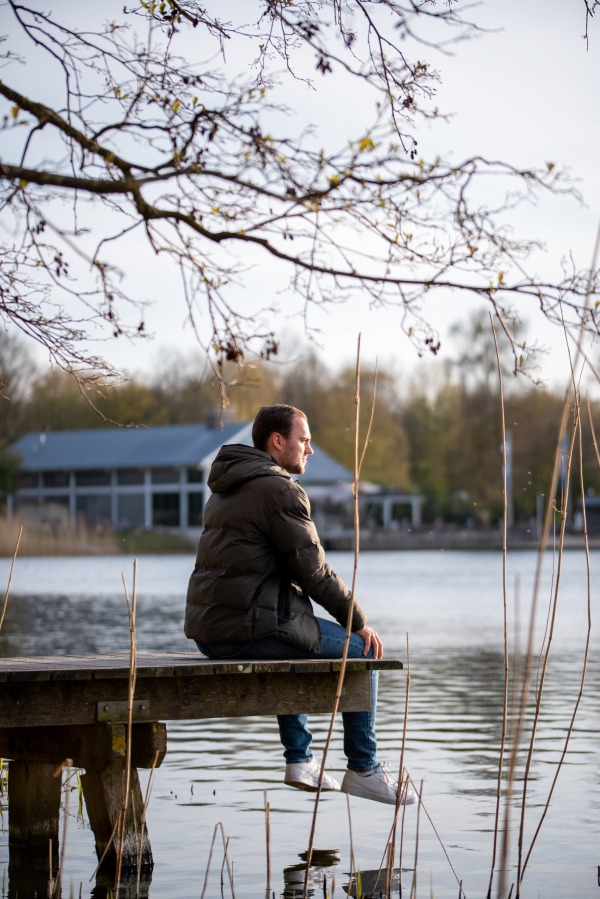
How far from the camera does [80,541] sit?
184ft

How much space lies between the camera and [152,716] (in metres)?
5.25

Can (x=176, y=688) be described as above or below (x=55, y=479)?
below

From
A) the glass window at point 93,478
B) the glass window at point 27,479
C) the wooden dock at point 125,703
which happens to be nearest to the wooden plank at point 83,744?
the wooden dock at point 125,703

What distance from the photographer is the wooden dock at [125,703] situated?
5.06 meters

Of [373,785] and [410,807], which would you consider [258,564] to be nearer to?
[373,785]

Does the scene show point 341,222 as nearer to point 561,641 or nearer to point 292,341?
point 561,641

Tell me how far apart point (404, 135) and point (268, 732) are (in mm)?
6338

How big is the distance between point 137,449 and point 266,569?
71668 millimetres

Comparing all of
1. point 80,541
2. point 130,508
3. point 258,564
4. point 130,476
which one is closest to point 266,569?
point 258,564

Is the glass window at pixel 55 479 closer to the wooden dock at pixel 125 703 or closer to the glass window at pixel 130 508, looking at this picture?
the glass window at pixel 130 508

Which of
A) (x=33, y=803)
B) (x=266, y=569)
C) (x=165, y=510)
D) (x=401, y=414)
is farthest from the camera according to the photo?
(x=401, y=414)

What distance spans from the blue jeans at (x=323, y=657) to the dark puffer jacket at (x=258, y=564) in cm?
4

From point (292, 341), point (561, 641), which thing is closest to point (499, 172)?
point (561, 641)

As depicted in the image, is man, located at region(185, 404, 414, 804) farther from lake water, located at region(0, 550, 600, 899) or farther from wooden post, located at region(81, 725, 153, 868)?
lake water, located at region(0, 550, 600, 899)
